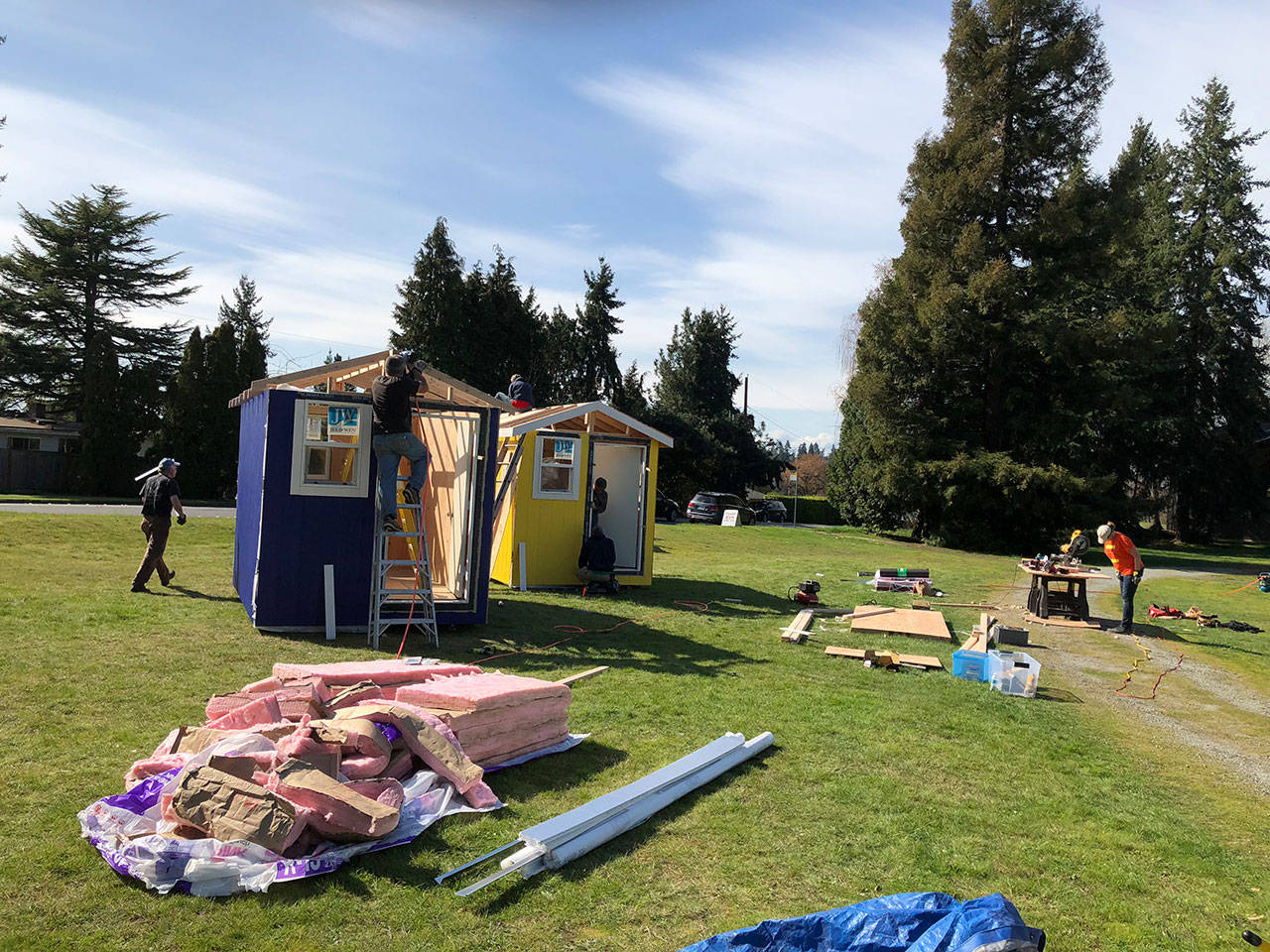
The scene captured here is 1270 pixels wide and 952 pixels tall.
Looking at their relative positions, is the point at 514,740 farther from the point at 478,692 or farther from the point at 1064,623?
the point at 1064,623

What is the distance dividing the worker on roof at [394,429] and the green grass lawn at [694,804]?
1729mm

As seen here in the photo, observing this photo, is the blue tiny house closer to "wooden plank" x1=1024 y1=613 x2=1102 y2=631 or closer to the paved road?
"wooden plank" x1=1024 y1=613 x2=1102 y2=631

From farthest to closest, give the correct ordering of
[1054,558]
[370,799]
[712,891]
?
[1054,558] → [370,799] → [712,891]

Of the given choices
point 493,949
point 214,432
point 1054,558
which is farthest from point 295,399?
point 214,432

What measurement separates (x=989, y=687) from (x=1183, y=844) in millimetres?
4271

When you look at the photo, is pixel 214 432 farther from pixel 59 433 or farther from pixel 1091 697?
pixel 1091 697

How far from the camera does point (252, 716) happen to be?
5398 millimetres

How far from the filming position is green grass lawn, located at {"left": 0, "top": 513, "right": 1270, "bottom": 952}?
3885 mm

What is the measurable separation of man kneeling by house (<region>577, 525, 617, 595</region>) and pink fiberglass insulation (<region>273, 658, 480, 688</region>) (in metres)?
7.94

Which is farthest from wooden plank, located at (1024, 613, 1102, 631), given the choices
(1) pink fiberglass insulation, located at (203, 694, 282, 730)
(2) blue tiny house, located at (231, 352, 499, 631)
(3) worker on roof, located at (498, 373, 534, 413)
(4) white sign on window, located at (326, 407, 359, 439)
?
(1) pink fiberglass insulation, located at (203, 694, 282, 730)

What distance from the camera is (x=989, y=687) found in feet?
31.1

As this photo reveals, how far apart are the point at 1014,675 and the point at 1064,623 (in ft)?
21.9

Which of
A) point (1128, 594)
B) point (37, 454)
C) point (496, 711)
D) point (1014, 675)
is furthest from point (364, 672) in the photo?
point (37, 454)

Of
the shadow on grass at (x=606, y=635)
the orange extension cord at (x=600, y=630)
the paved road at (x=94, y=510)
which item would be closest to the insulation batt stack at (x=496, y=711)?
the shadow on grass at (x=606, y=635)
